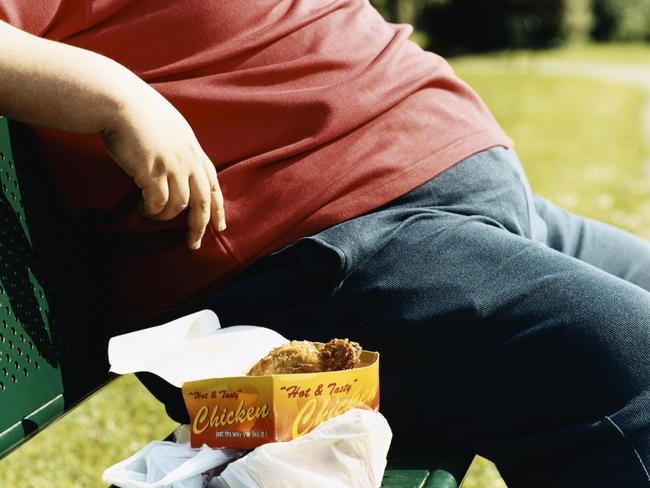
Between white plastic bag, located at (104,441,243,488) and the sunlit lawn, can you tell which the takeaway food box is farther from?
the sunlit lawn

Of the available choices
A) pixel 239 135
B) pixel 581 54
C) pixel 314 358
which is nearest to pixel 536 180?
pixel 239 135

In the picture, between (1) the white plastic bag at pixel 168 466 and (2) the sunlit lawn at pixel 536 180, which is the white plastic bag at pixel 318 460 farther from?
(2) the sunlit lawn at pixel 536 180

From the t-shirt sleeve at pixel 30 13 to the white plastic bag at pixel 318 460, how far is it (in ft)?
2.38

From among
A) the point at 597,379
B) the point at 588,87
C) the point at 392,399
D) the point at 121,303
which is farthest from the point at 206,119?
the point at 588,87

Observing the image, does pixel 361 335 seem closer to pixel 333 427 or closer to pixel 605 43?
pixel 333 427

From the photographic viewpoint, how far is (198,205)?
1428 mm

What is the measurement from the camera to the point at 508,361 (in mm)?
1412

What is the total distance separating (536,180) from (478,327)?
669 cm

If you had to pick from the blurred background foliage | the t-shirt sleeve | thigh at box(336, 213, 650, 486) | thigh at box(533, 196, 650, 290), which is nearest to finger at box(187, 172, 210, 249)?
thigh at box(336, 213, 650, 486)

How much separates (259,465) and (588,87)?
16220 millimetres

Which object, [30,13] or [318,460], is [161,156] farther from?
[318,460]

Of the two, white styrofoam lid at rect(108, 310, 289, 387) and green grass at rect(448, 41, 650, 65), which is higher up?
white styrofoam lid at rect(108, 310, 289, 387)

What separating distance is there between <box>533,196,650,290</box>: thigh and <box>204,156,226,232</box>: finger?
30.1 inches

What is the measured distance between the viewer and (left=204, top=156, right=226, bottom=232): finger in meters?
1.44
